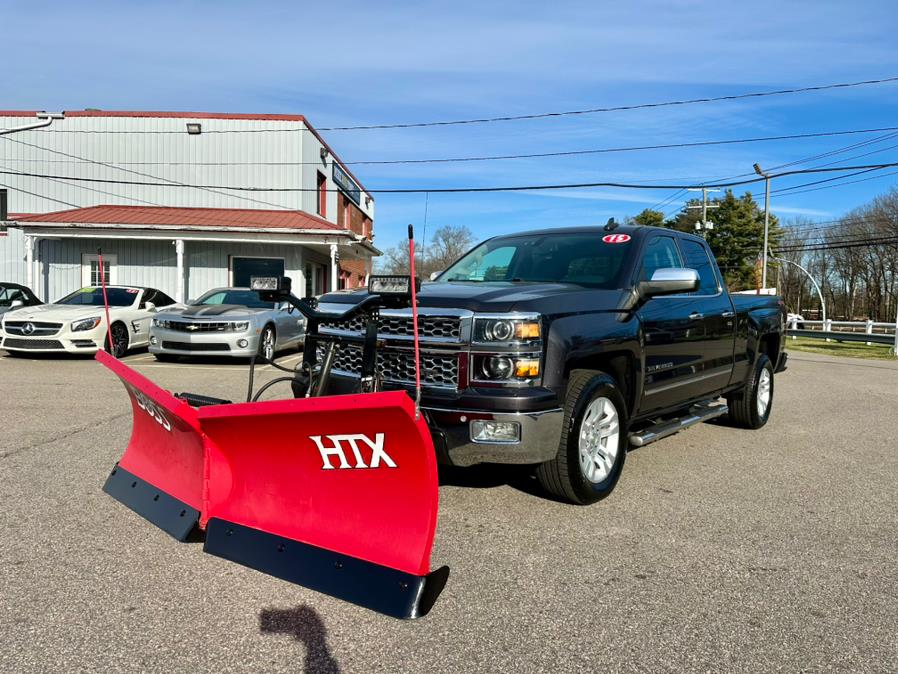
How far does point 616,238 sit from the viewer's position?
5477 millimetres

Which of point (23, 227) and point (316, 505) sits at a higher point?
point (23, 227)

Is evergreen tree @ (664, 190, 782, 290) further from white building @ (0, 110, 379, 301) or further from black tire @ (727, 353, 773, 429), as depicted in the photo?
black tire @ (727, 353, 773, 429)

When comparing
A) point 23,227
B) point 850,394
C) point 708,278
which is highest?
point 23,227

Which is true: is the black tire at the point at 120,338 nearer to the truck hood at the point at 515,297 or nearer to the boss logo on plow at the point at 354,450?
the truck hood at the point at 515,297

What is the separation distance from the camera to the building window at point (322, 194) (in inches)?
1121

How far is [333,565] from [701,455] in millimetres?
4127

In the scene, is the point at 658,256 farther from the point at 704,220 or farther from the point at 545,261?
the point at 704,220

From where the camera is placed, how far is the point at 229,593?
127 inches

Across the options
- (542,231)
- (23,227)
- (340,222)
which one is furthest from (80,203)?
(542,231)

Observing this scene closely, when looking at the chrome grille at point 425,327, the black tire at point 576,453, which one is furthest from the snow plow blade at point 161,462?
the black tire at point 576,453

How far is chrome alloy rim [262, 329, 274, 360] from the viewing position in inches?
499

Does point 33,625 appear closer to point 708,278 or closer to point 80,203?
point 708,278

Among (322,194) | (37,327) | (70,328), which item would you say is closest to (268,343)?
(70,328)

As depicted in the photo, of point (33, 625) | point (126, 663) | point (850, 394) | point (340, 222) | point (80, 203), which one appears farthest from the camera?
point (340, 222)
